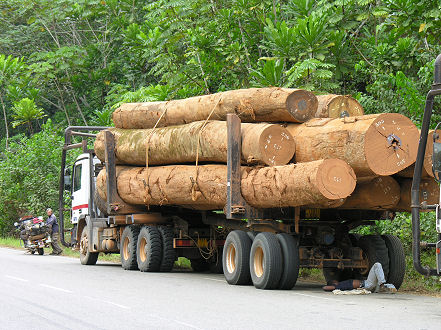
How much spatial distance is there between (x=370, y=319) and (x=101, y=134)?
11.5 metres

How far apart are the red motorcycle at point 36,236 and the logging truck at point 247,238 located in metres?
8.97

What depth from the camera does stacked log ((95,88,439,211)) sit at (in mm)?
13094

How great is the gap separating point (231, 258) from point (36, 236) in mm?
14510

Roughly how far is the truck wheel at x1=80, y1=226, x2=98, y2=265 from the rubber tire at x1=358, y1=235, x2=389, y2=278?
9187 mm

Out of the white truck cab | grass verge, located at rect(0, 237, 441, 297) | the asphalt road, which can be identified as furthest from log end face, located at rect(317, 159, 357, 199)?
the white truck cab

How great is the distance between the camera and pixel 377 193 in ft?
46.3

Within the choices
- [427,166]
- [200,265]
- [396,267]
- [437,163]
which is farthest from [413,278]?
[437,163]

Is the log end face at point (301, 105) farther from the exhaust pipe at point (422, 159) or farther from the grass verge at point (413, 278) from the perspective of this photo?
the exhaust pipe at point (422, 159)

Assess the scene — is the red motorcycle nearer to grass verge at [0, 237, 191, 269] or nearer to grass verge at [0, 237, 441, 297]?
grass verge at [0, 237, 191, 269]

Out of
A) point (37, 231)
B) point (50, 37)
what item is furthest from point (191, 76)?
point (50, 37)

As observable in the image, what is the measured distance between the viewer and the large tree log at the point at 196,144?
567 inches

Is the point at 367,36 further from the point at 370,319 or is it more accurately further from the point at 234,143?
the point at 370,319

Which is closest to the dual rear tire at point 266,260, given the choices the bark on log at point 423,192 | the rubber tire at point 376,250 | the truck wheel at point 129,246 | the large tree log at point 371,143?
the rubber tire at point 376,250

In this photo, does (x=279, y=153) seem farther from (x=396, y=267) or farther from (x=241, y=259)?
(x=396, y=267)
